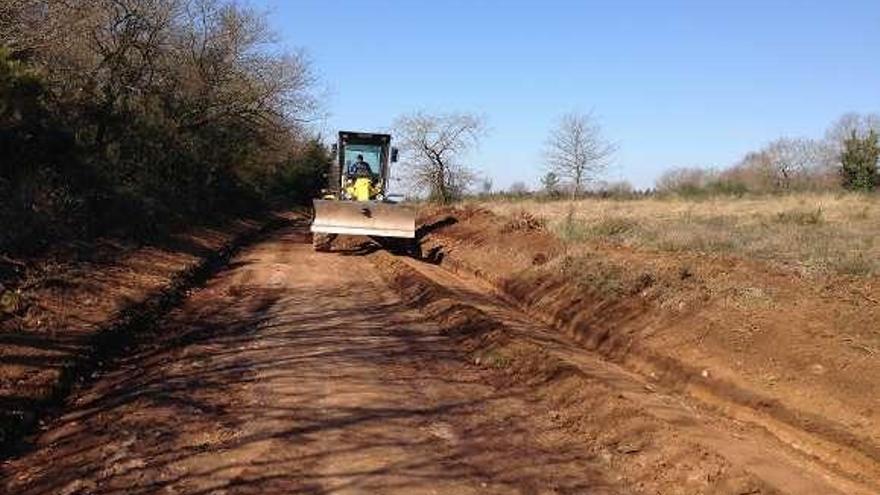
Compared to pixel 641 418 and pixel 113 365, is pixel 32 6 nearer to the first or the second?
pixel 113 365

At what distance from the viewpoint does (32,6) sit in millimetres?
18234

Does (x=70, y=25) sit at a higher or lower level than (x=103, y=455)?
higher

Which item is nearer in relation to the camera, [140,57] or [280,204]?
[140,57]

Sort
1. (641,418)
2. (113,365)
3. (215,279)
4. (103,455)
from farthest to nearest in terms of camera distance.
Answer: (215,279)
(113,365)
(641,418)
(103,455)

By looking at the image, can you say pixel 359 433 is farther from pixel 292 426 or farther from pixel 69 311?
pixel 69 311

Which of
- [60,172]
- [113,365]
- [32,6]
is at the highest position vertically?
[32,6]

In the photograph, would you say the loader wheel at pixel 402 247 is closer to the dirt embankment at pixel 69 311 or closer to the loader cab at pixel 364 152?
the loader cab at pixel 364 152

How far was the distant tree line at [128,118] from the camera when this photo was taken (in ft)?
53.7

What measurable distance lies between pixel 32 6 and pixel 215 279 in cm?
710

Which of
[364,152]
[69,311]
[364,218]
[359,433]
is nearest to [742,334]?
[359,433]

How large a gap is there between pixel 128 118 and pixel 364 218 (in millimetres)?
7641

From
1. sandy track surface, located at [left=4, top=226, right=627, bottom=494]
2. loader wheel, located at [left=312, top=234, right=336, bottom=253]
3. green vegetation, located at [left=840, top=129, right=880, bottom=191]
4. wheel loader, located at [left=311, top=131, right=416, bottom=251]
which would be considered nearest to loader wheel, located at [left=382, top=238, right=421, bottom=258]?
wheel loader, located at [left=311, top=131, right=416, bottom=251]

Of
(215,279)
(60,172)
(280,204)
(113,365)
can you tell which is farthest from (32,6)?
(280,204)

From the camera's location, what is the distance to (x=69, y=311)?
1125cm
